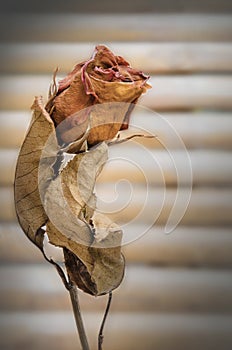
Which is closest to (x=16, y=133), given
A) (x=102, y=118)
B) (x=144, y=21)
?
(x=144, y=21)

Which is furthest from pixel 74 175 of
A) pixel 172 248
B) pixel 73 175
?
pixel 172 248

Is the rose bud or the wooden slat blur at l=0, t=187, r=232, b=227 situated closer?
the rose bud

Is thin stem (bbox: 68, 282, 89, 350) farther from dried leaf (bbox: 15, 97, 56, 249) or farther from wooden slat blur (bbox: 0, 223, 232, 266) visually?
wooden slat blur (bbox: 0, 223, 232, 266)

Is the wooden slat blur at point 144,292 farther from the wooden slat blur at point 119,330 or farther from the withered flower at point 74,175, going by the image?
the withered flower at point 74,175

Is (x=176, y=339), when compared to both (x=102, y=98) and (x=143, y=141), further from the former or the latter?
(x=102, y=98)

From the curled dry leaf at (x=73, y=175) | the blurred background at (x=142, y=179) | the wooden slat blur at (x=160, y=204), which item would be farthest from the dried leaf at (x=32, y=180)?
the blurred background at (x=142, y=179)

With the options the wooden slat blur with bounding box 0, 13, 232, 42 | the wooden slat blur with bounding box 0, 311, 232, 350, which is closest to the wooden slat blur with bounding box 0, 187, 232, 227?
the wooden slat blur with bounding box 0, 311, 232, 350

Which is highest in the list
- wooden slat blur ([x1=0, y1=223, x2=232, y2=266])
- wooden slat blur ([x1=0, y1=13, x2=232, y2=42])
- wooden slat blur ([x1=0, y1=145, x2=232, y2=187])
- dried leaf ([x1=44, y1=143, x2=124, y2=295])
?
wooden slat blur ([x1=0, y1=13, x2=232, y2=42])
